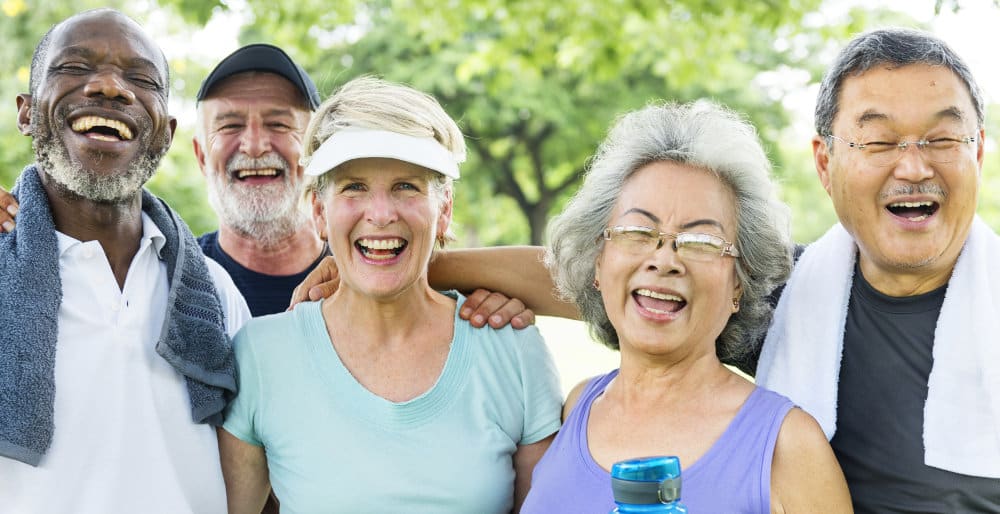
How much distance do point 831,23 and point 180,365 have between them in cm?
758

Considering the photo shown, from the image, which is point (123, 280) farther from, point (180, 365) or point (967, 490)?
point (967, 490)

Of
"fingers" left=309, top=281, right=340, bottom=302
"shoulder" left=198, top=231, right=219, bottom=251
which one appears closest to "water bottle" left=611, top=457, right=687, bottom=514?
"fingers" left=309, top=281, right=340, bottom=302

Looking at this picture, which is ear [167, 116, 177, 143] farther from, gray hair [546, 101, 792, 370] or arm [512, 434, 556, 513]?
arm [512, 434, 556, 513]

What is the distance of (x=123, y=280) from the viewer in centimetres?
275

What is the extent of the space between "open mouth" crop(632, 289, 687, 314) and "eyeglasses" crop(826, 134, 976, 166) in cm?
63

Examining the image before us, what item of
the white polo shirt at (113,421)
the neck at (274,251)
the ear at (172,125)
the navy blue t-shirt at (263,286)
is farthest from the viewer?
the neck at (274,251)

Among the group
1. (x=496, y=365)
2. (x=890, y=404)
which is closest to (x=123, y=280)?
(x=496, y=365)

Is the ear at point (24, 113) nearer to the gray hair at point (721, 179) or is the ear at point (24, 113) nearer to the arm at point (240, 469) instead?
the arm at point (240, 469)

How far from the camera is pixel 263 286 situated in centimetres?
390

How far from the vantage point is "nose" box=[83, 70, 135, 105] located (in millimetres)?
2678

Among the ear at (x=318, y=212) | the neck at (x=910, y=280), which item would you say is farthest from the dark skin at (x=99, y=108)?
the neck at (x=910, y=280)

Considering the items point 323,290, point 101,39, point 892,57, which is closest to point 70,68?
point 101,39

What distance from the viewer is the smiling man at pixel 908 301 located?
2.39 m

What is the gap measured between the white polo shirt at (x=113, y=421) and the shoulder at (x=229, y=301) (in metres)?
0.29
